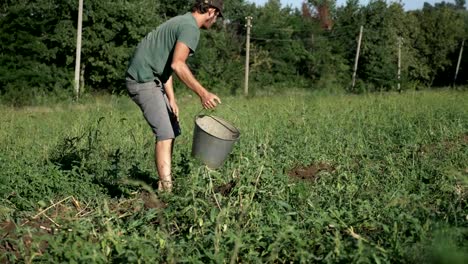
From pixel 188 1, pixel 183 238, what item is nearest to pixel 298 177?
pixel 183 238

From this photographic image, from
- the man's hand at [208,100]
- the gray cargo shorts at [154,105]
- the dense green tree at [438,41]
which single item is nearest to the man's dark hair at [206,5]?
the gray cargo shorts at [154,105]

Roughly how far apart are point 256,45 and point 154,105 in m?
36.9

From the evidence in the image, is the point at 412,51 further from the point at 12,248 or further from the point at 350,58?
the point at 12,248

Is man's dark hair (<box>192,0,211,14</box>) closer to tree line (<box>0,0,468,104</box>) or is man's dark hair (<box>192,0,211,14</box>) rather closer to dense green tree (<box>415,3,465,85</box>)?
tree line (<box>0,0,468,104</box>)

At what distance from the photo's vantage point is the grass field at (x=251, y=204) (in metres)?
2.87

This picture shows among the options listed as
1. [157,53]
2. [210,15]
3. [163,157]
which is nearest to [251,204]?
[163,157]

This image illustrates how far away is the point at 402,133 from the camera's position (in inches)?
309

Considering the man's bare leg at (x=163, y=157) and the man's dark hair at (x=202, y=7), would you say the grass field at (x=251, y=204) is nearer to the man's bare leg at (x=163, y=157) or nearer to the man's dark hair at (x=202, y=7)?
the man's bare leg at (x=163, y=157)

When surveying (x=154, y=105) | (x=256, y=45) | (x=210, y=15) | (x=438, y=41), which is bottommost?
(x=154, y=105)

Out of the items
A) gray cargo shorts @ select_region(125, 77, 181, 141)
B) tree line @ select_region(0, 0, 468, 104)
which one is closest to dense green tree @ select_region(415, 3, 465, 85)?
tree line @ select_region(0, 0, 468, 104)

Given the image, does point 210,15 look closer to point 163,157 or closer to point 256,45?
point 163,157

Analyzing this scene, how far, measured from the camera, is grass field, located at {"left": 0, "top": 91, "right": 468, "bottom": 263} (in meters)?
2.87

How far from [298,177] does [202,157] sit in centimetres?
138

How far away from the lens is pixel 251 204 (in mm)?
3740
